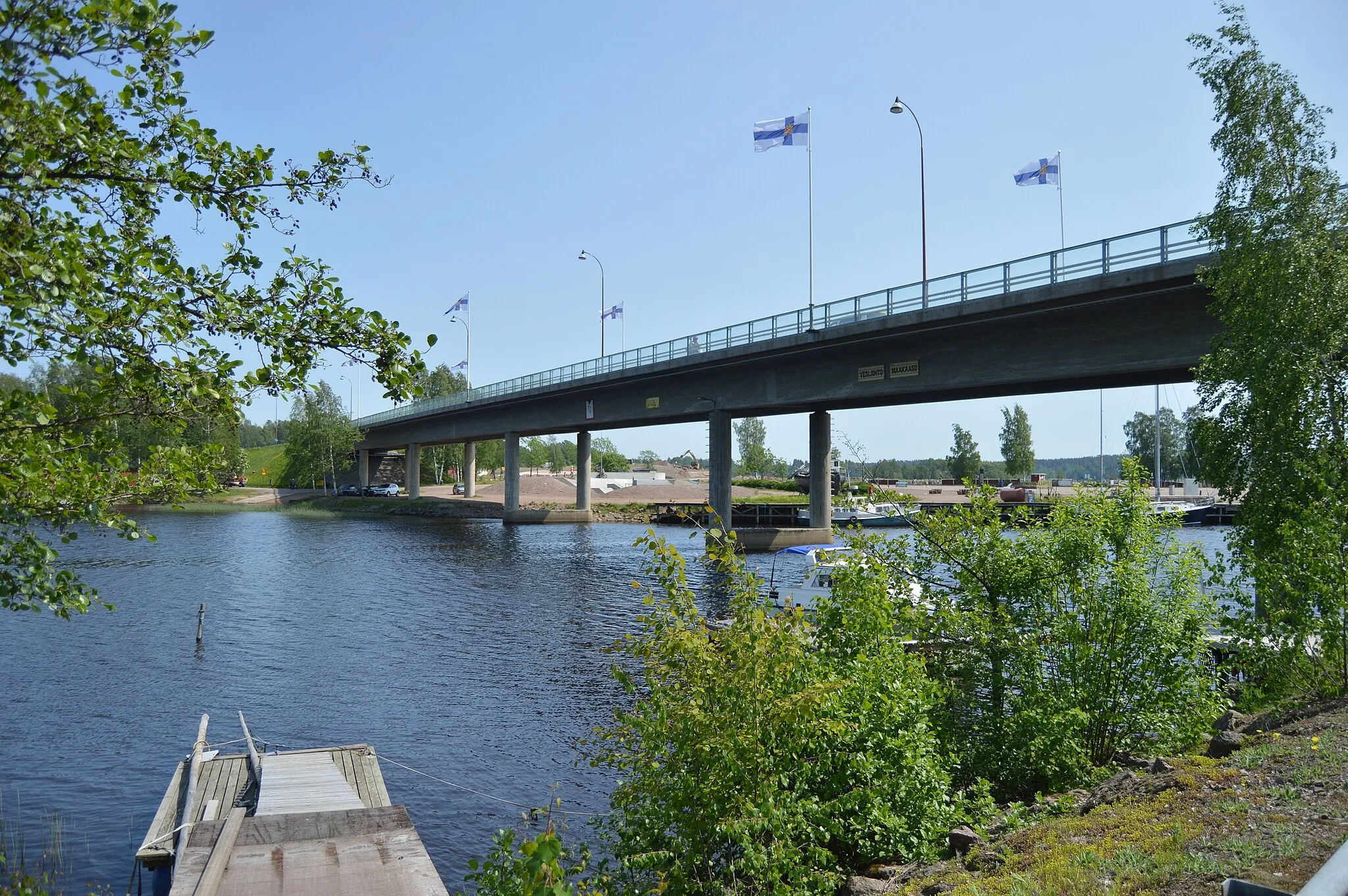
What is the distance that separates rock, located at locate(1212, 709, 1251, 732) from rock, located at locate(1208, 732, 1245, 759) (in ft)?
2.55

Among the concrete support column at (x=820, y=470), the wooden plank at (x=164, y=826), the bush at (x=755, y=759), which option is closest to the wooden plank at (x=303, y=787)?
the wooden plank at (x=164, y=826)

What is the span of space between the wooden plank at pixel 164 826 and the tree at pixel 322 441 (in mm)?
107853

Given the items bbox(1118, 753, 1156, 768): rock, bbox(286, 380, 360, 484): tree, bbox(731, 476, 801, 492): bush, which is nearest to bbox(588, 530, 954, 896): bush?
bbox(1118, 753, 1156, 768): rock

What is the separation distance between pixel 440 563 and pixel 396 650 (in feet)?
76.0

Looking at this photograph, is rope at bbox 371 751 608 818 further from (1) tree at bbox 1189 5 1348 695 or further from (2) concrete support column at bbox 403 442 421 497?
(2) concrete support column at bbox 403 442 421 497

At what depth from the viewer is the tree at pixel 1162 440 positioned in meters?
141

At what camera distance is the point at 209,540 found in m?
62.3

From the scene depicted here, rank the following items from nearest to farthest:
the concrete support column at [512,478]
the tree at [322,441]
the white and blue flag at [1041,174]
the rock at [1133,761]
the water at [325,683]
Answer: the rock at [1133,761] → the water at [325,683] → the white and blue flag at [1041,174] → the concrete support column at [512,478] → the tree at [322,441]

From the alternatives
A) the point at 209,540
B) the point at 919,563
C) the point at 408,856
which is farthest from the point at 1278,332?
the point at 209,540

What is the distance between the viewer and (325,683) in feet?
74.1

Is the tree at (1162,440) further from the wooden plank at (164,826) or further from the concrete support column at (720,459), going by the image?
the wooden plank at (164,826)

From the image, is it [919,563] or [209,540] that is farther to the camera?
[209,540]

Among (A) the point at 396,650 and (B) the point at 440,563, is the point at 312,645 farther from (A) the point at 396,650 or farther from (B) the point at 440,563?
(B) the point at 440,563

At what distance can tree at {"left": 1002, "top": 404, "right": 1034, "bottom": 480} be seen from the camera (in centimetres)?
13275
